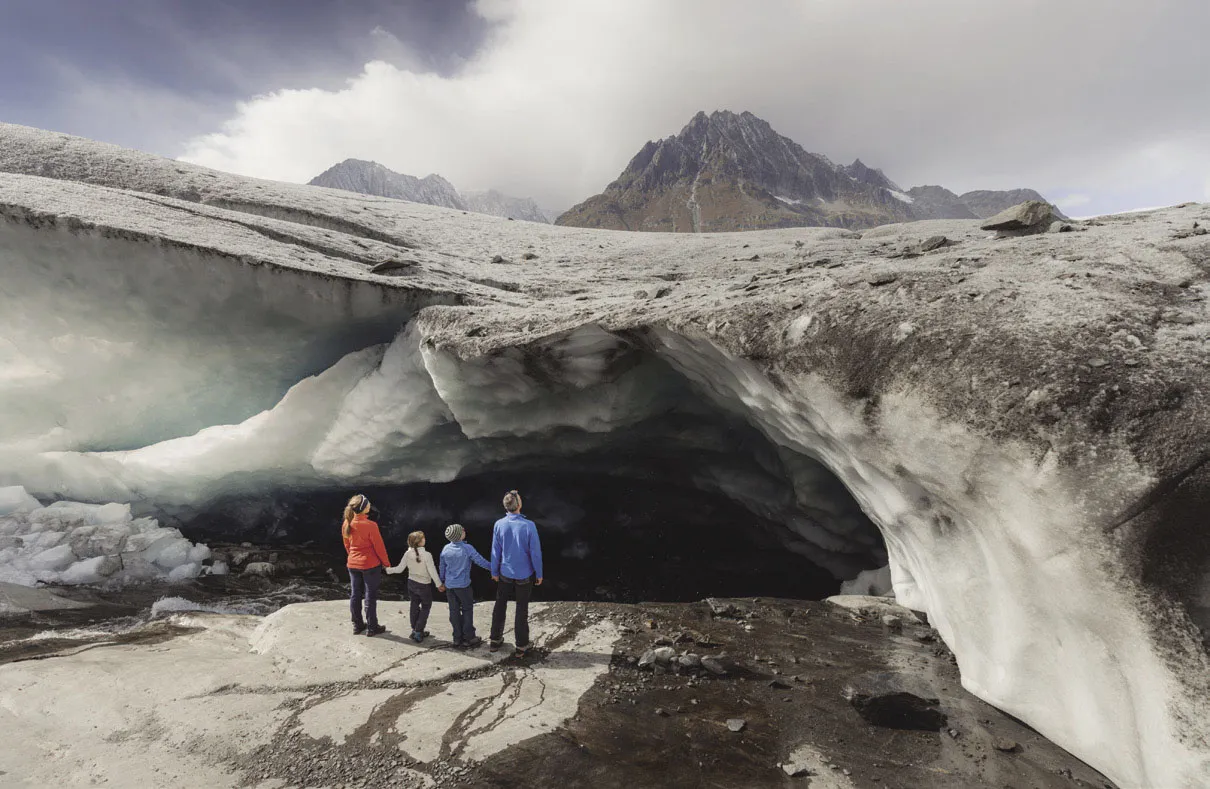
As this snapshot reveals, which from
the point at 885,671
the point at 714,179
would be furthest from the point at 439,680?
the point at 714,179

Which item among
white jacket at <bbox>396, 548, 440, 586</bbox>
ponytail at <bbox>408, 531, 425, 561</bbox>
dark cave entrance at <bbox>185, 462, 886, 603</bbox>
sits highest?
ponytail at <bbox>408, 531, 425, 561</bbox>

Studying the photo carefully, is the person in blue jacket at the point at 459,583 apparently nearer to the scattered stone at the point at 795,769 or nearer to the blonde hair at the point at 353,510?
the blonde hair at the point at 353,510

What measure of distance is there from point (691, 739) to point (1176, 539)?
3.23m

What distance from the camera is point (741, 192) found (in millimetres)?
148375

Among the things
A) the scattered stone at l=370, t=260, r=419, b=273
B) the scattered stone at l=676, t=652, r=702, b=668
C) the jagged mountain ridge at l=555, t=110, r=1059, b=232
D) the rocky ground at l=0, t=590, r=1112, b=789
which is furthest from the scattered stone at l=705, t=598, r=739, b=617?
the jagged mountain ridge at l=555, t=110, r=1059, b=232

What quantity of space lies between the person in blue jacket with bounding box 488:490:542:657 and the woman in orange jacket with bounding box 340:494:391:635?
4.13ft

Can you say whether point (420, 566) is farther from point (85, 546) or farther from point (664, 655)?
point (85, 546)

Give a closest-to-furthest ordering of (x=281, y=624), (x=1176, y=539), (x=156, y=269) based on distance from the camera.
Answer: (x=1176, y=539) → (x=281, y=624) → (x=156, y=269)

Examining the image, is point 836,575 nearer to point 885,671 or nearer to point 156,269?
point 885,671

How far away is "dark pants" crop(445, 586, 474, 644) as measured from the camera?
17.9ft

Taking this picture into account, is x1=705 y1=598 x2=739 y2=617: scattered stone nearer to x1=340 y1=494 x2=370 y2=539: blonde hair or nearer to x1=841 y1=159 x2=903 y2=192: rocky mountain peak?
x1=340 y1=494 x2=370 y2=539: blonde hair

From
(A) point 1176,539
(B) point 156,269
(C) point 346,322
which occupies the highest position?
(B) point 156,269

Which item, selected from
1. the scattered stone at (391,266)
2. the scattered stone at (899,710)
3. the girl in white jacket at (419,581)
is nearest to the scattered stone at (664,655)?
the scattered stone at (899,710)

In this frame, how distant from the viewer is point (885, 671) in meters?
5.09
